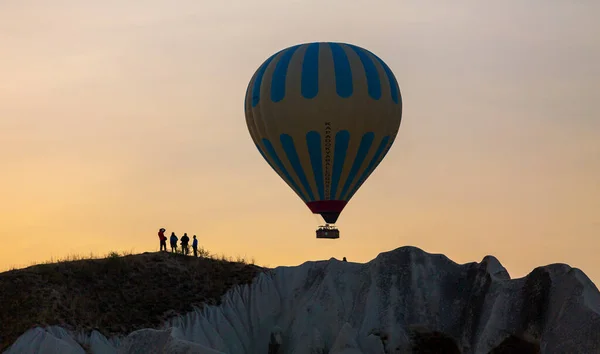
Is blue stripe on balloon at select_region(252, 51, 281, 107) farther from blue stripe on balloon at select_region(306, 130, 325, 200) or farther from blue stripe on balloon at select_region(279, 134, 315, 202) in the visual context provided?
blue stripe on balloon at select_region(306, 130, 325, 200)

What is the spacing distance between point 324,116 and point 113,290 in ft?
45.4

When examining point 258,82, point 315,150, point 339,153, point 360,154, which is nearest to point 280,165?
point 315,150

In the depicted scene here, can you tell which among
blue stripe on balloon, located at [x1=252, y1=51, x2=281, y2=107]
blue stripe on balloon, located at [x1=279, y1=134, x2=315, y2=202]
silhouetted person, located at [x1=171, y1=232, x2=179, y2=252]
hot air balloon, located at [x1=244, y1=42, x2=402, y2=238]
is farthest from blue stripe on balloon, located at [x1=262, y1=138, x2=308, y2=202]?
silhouetted person, located at [x1=171, y1=232, x2=179, y2=252]

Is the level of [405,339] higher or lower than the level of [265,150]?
lower

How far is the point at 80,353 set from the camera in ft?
224

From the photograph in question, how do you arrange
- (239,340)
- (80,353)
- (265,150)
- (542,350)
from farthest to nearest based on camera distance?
(265,150), (239,340), (80,353), (542,350)

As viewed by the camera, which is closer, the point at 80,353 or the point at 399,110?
the point at 80,353

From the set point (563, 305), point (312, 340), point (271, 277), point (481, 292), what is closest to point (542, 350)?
point (563, 305)

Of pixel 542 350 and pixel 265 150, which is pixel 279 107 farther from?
pixel 542 350

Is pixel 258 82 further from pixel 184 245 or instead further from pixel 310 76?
pixel 184 245

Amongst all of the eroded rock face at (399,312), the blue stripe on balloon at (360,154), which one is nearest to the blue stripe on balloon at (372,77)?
the blue stripe on balloon at (360,154)

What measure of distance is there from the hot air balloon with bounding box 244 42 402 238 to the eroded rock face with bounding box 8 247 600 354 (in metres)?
4.87

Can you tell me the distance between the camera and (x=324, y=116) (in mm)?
77938

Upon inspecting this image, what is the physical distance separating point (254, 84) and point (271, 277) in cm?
1025
